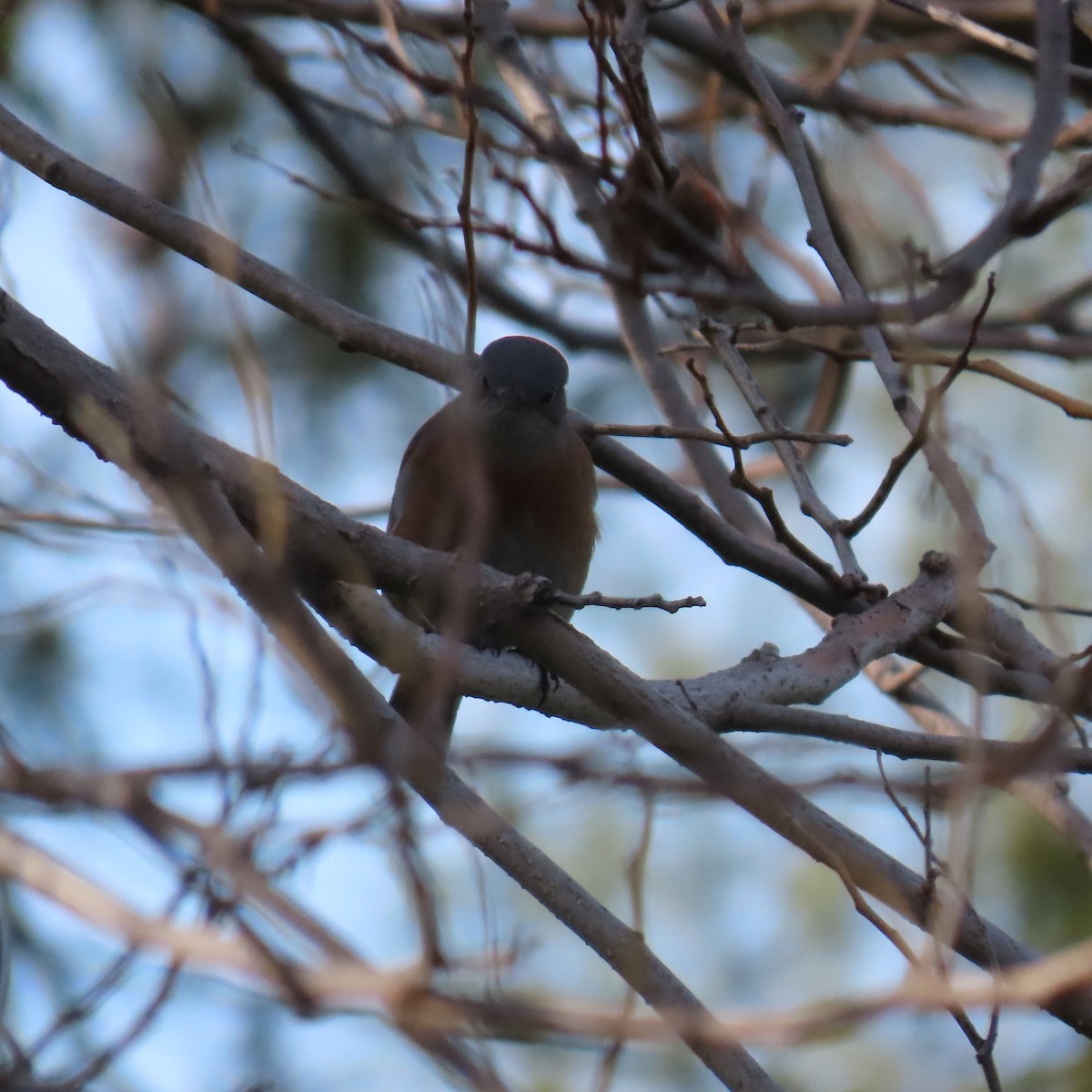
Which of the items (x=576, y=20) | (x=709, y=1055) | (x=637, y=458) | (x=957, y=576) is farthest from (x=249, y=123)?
(x=709, y=1055)

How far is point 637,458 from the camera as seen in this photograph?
450 centimetres

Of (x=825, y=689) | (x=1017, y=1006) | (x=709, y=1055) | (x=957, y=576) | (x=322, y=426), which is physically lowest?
(x=1017, y=1006)

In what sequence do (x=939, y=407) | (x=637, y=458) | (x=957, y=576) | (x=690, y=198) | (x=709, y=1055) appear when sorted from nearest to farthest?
(x=709, y=1055) < (x=939, y=407) < (x=957, y=576) < (x=637, y=458) < (x=690, y=198)

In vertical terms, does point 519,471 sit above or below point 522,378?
below

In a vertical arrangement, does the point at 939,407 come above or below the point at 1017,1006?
above

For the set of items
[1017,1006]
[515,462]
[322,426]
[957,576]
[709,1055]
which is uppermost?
[322,426]

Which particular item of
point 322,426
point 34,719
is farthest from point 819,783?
point 322,426

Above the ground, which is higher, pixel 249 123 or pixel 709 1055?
pixel 249 123

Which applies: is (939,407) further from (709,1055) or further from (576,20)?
(576,20)

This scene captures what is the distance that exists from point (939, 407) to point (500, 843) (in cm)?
153

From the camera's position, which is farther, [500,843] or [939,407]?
[939,407]

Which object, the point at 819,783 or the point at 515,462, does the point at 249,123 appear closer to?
the point at 515,462

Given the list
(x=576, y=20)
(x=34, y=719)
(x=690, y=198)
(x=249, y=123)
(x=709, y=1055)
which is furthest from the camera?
(x=249, y=123)

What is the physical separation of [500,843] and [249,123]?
5801mm
